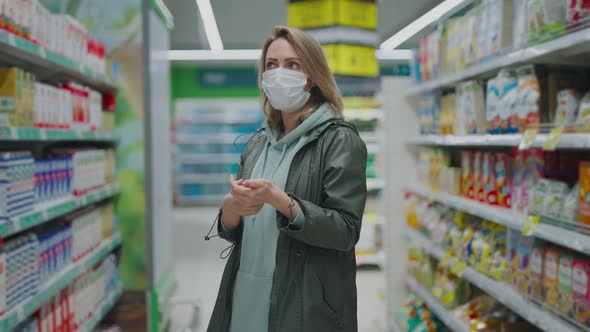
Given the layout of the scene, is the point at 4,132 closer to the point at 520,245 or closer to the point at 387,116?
the point at 520,245

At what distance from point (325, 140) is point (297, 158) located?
Answer: 0.10 metres

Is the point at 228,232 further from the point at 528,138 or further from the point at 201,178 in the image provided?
the point at 201,178

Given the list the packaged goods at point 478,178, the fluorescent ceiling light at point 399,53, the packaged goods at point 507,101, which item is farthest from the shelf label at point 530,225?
the fluorescent ceiling light at point 399,53

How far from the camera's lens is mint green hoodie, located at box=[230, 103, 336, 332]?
1.39 meters

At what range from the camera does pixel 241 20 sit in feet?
11.7

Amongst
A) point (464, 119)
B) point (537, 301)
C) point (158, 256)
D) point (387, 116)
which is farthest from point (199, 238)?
point (537, 301)

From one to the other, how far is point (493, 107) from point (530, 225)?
61cm

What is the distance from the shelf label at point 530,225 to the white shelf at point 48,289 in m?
2.09

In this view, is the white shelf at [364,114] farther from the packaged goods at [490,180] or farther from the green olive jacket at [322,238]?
the green olive jacket at [322,238]

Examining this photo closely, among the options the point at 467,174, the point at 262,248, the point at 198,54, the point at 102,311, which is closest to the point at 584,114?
the point at 467,174

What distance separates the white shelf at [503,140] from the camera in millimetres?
1599

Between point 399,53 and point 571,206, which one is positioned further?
point 399,53

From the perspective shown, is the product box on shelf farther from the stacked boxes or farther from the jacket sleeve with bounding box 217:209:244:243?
the stacked boxes

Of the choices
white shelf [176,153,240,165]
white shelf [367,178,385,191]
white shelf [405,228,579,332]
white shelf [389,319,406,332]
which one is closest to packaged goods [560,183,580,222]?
white shelf [405,228,579,332]
